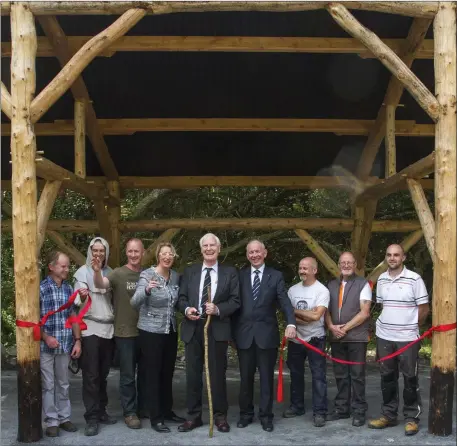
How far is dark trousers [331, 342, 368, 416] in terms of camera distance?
17.1 ft

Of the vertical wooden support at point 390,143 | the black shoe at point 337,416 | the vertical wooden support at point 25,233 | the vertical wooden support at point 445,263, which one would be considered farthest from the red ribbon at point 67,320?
the vertical wooden support at point 390,143

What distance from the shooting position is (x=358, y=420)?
204 inches

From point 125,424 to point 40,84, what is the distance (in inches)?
156

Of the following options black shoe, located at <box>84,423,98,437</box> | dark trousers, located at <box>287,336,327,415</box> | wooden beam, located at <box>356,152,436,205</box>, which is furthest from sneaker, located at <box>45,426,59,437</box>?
wooden beam, located at <box>356,152,436,205</box>

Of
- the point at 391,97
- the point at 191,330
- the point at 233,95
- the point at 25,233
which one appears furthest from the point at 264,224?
the point at 25,233

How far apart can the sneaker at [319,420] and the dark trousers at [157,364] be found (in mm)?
1218

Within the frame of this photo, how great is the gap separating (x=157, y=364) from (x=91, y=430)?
2.32 ft

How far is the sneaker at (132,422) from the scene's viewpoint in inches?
199

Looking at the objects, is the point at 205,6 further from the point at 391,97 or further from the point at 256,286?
the point at 391,97

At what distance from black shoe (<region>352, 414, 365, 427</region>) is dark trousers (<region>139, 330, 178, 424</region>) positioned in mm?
1510

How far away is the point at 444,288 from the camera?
4.96 meters

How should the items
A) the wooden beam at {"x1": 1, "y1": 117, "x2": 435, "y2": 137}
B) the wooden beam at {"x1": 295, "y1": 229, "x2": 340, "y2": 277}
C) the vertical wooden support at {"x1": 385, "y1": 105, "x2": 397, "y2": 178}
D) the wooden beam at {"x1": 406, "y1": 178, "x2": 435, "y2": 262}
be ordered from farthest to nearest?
the wooden beam at {"x1": 295, "y1": 229, "x2": 340, "y2": 277}
the wooden beam at {"x1": 1, "y1": 117, "x2": 435, "y2": 137}
the vertical wooden support at {"x1": 385, "y1": 105, "x2": 397, "y2": 178}
the wooden beam at {"x1": 406, "y1": 178, "x2": 435, "y2": 262}

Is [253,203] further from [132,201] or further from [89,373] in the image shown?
[89,373]

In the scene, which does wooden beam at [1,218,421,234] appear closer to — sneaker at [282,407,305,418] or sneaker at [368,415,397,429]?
sneaker at [282,407,305,418]
